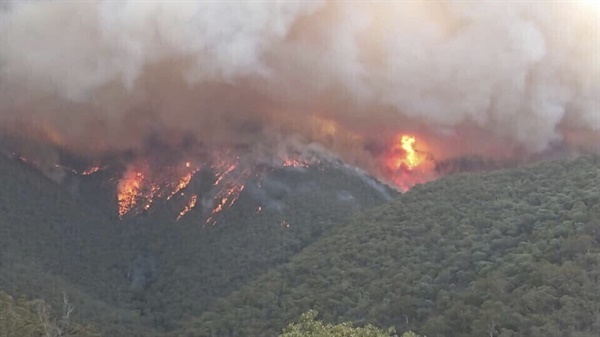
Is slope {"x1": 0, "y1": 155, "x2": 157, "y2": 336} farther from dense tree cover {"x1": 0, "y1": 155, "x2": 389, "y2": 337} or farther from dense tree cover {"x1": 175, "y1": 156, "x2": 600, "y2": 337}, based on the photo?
dense tree cover {"x1": 175, "y1": 156, "x2": 600, "y2": 337}

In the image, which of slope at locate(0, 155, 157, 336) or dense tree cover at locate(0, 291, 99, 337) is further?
slope at locate(0, 155, 157, 336)

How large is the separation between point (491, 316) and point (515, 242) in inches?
584

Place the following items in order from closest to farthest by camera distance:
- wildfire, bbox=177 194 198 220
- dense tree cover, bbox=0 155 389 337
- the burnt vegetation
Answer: the burnt vegetation
dense tree cover, bbox=0 155 389 337
wildfire, bbox=177 194 198 220

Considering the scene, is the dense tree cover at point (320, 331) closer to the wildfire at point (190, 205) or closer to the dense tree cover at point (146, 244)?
the dense tree cover at point (146, 244)

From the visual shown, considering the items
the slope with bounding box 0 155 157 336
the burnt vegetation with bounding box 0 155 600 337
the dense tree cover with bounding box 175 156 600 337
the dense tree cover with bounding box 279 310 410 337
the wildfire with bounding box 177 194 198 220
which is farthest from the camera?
the wildfire with bounding box 177 194 198 220

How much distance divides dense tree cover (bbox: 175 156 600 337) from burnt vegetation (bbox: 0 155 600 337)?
16 cm

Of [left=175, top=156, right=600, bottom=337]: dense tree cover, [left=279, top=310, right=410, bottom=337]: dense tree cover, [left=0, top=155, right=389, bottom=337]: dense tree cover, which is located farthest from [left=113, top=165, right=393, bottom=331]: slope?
[left=279, top=310, right=410, bottom=337]: dense tree cover

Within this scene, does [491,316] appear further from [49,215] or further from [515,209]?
[49,215]

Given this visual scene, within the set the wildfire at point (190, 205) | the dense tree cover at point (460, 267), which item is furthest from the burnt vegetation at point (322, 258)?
the wildfire at point (190, 205)

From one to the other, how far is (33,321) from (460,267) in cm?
3708

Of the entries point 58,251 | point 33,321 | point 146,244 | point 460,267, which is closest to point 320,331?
point 460,267

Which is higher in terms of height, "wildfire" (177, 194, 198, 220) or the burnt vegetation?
"wildfire" (177, 194, 198, 220)

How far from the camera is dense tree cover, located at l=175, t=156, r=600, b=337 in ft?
164

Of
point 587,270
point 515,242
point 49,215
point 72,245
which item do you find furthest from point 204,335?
point 49,215
